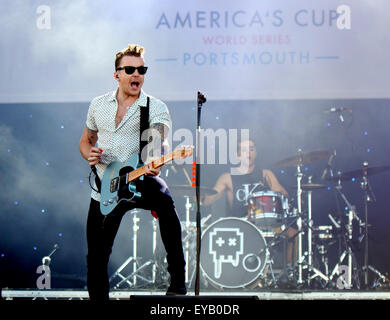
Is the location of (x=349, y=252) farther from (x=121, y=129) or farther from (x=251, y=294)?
(x=121, y=129)

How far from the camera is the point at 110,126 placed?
180 inches

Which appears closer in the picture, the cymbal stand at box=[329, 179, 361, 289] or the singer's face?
the singer's face

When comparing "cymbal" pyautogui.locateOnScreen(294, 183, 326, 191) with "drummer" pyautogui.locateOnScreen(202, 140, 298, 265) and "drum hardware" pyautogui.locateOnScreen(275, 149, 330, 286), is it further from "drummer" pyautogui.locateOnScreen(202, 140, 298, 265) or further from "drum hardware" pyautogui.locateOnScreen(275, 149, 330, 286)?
"drummer" pyautogui.locateOnScreen(202, 140, 298, 265)

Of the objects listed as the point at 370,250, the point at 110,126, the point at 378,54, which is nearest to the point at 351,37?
the point at 378,54

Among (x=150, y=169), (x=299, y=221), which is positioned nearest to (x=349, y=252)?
(x=299, y=221)

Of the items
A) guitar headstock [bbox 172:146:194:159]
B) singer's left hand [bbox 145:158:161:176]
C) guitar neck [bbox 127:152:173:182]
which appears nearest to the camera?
guitar headstock [bbox 172:146:194:159]

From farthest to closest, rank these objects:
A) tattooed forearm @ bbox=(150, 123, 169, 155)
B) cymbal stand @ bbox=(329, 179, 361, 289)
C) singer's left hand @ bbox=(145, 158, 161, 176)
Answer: cymbal stand @ bbox=(329, 179, 361, 289) < tattooed forearm @ bbox=(150, 123, 169, 155) < singer's left hand @ bbox=(145, 158, 161, 176)

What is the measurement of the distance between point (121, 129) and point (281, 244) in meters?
2.09

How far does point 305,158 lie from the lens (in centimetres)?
561

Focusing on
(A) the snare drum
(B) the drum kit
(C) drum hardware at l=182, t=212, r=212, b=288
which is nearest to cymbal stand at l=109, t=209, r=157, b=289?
(B) the drum kit

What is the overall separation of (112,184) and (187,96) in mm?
1662

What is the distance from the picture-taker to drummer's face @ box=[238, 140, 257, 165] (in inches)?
224

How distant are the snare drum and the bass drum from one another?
104 mm
